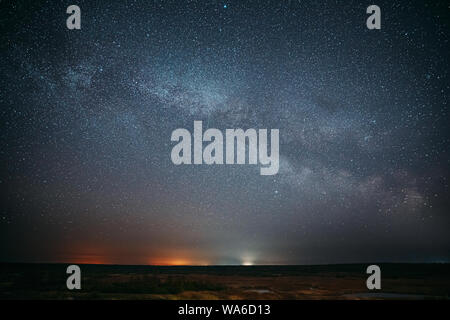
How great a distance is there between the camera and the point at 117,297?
14852 mm
